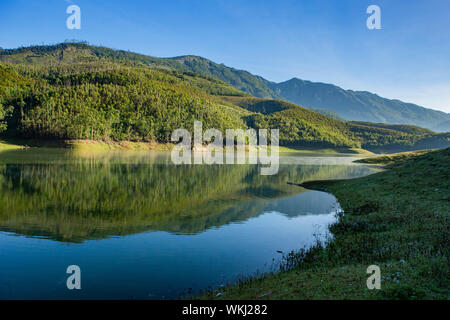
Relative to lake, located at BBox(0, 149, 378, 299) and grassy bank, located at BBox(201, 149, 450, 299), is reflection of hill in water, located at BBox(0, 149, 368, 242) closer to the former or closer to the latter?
lake, located at BBox(0, 149, 378, 299)

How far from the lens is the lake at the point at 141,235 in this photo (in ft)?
50.6

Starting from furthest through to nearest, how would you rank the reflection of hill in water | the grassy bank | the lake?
the reflection of hill in water → the lake → the grassy bank

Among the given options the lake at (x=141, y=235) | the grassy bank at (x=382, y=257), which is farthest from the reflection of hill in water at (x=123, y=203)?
the grassy bank at (x=382, y=257)

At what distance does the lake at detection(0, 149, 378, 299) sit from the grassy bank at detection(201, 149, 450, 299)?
246 cm

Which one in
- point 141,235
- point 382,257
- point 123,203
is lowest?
point 141,235

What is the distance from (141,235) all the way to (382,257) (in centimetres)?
1732

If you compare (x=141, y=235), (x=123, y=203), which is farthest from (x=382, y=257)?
(x=123, y=203)

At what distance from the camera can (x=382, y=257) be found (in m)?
15.5

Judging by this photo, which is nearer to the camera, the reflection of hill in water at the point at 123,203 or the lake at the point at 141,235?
the lake at the point at 141,235

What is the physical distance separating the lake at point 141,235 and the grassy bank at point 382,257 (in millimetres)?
2465

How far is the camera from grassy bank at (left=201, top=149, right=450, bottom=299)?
35.8ft

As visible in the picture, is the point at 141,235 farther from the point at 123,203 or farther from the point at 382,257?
the point at 382,257

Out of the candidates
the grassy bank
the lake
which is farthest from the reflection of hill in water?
the grassy bank

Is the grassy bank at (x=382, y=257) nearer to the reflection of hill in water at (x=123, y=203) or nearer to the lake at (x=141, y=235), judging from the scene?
the lake at (x=141, y=235)
